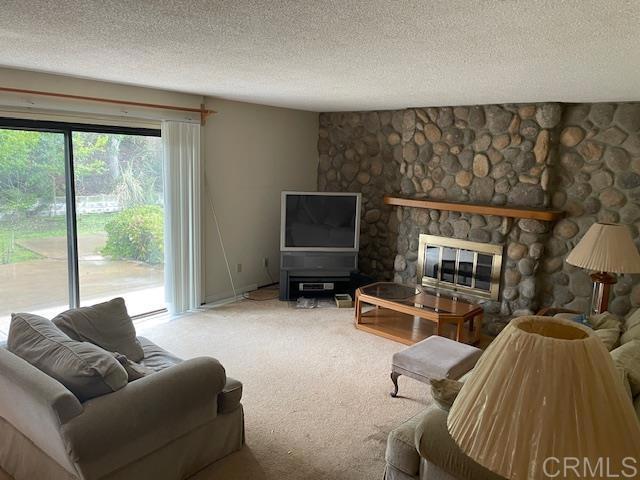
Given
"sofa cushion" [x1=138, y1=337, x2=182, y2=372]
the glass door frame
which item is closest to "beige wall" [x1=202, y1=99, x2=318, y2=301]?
the glass door frame

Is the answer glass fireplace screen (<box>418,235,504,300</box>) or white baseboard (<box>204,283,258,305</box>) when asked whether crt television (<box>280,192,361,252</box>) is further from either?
glass fireplace screen (<box>418,235,504,300</box>)

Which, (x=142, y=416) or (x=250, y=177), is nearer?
(x=142, y=416)

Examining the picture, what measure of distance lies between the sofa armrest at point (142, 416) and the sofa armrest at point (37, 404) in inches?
3.0

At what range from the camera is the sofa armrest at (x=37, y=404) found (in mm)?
1923

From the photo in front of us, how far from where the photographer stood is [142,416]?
2125 mm

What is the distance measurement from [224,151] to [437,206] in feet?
7.66

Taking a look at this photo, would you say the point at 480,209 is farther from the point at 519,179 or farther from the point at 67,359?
the point at 67,359

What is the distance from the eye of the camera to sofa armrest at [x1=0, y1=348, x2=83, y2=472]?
192 centimetres

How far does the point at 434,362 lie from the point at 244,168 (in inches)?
128

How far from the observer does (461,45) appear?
220 centimetres

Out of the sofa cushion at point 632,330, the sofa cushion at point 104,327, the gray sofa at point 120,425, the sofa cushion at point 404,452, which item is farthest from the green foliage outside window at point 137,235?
the sofa cushion at point 632,330

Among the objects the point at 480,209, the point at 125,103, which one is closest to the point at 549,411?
the point at 480,209

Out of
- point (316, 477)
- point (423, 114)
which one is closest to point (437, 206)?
point (423, 114)

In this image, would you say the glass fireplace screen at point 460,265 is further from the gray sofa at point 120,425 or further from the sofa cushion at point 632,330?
the gray sofa at point 120,425
